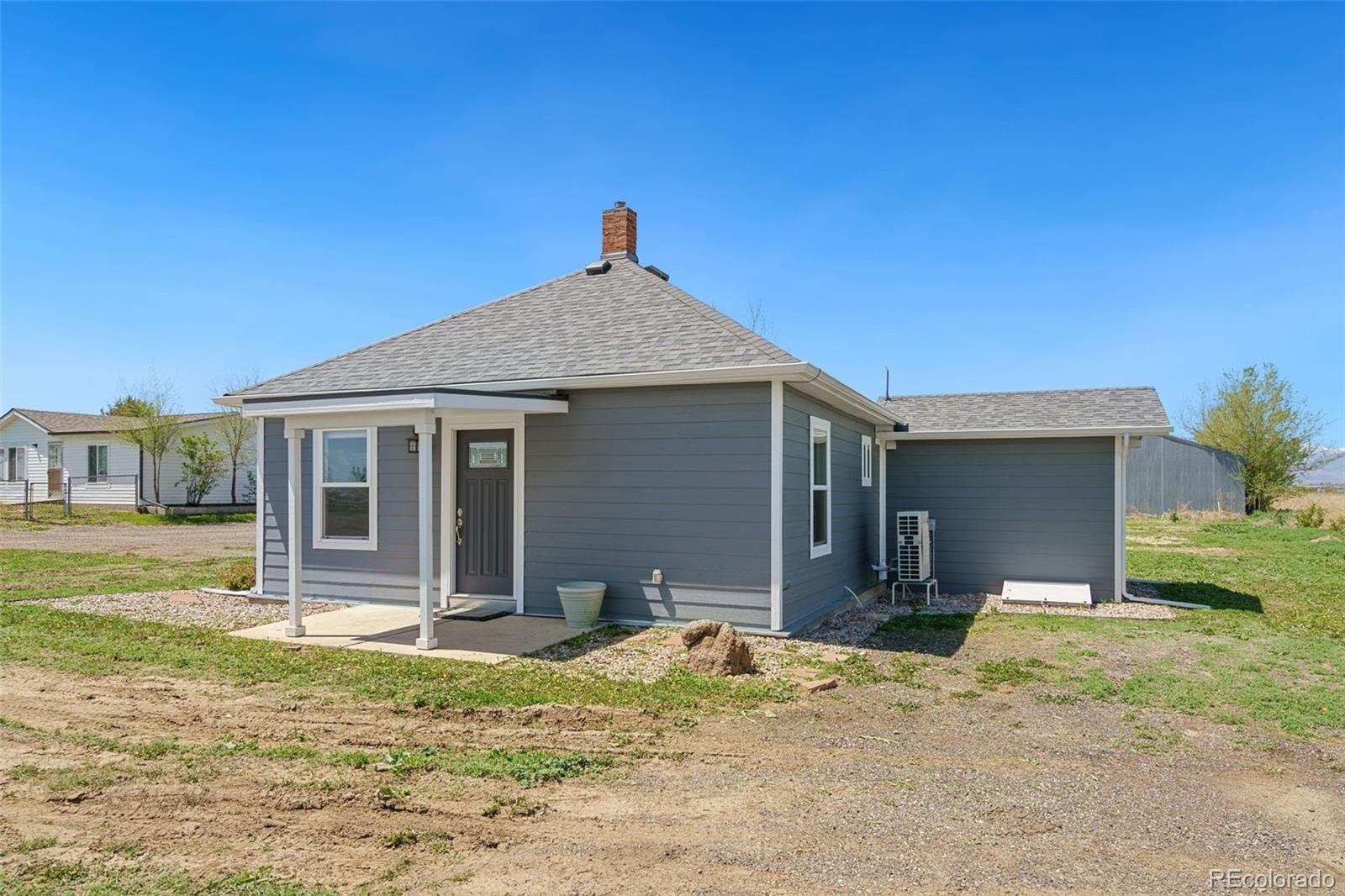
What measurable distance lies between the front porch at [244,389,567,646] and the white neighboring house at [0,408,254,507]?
75.5 ft

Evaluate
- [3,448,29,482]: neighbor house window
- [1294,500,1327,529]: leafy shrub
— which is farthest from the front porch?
[3,448,29,482]: neighbor house window

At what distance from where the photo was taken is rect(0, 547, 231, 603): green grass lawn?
11.2 meters

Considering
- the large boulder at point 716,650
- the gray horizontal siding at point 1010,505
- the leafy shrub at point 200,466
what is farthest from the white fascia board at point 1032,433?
the leafy shrub at point 200,466

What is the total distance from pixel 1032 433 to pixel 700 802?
31.8 feet

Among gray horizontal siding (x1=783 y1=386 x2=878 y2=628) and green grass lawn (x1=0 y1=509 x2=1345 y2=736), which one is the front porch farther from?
gray horizontal siding (x1=783 y1=386 x2=878 y2=628)

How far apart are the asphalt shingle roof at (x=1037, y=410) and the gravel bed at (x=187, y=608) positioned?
937 cm

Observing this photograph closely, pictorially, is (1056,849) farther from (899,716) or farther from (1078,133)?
(1078,133)

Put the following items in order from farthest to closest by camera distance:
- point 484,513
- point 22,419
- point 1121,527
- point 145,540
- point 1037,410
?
point 22,419, point 145,540, point 1037,410, point 1121,527, point 484,513

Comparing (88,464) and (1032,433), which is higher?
(1032,433)

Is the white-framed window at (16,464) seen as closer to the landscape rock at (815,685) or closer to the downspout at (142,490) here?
the downspout at (142,490)

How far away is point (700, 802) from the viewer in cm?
383

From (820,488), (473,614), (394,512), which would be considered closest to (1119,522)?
(820,488)

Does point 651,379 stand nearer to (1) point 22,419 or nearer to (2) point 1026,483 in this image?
(2) point 1026,483

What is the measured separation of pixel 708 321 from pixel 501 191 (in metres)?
7.29
